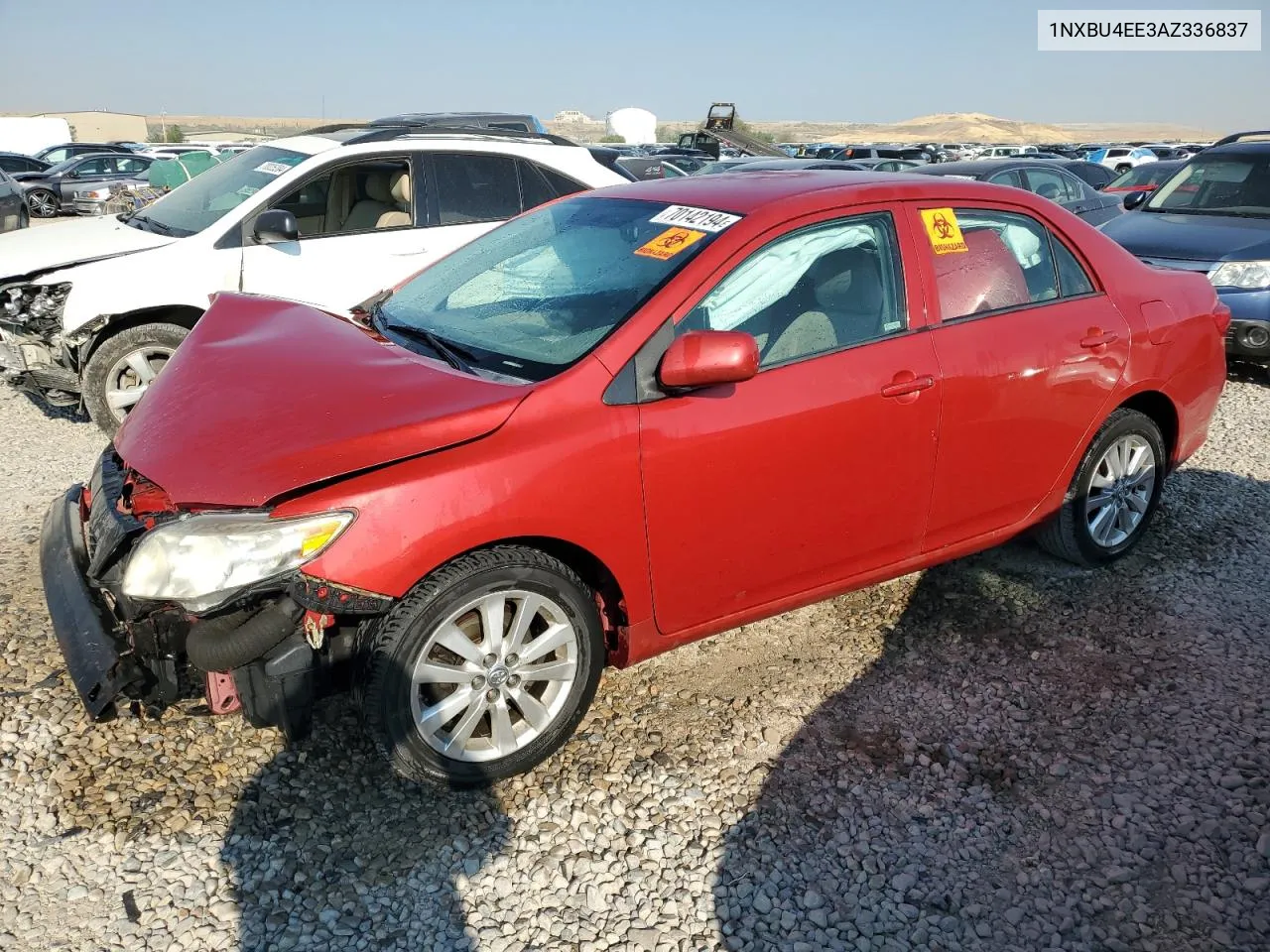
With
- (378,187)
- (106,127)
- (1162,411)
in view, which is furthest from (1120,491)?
(106,127)

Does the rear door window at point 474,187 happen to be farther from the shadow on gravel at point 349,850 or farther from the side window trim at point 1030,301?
the shadow on gravel at point 349,850

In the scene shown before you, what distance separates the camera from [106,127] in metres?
63.8

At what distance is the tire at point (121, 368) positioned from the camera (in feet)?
18.7

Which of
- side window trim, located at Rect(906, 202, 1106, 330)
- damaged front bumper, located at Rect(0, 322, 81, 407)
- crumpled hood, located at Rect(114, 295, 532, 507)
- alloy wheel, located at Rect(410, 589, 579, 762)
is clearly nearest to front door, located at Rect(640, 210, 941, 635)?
side window trim, located at Rect(906, 202, 1106, 330)

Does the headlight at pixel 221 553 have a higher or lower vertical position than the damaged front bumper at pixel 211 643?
higher

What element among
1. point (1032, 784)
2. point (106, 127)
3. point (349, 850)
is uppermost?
point (106, 127)

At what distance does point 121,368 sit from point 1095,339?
17.1 feet

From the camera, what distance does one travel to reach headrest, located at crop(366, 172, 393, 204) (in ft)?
20.9

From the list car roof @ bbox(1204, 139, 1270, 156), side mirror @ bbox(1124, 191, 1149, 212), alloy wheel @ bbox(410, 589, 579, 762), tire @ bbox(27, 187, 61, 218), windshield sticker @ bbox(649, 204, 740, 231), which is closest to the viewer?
alloy wheel @ bbox(410, 589, 579, 762)

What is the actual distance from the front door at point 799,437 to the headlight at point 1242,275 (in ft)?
17.0

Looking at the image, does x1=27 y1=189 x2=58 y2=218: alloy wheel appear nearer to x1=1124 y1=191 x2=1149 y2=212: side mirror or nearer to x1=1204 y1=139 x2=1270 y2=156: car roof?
x1=1124 y1=191 x2=1149 y2=212: side mirror

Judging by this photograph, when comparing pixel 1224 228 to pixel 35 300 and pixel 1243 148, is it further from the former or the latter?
pixel 35 300

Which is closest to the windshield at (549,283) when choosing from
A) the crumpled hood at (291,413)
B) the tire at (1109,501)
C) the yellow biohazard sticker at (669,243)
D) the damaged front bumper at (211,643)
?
the yellow biohazard sticker at (669,243)

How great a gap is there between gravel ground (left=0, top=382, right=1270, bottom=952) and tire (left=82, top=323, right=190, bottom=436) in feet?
6.70
